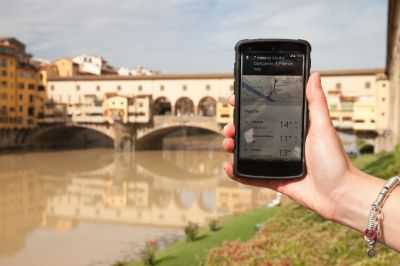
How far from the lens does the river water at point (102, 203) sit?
13414mm

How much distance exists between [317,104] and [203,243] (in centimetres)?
923

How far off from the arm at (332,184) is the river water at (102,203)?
35.0ft

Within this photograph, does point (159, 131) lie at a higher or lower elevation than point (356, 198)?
lower

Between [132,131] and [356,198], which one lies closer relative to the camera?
[356,198]

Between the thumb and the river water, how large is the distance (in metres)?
10.8

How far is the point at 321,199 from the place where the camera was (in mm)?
2283

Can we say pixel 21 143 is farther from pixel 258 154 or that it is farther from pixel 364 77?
pixel 258 154

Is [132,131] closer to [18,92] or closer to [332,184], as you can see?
[18,92]

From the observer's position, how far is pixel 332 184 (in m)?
2.24

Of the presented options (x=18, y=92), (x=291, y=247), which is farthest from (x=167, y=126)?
(x=291, y=247)

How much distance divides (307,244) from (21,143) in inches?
1615

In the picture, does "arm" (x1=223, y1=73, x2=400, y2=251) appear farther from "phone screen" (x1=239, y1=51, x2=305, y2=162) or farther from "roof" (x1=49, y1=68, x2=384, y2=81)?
"roof" (x1=49, y1=68, x2=384, y2=81)

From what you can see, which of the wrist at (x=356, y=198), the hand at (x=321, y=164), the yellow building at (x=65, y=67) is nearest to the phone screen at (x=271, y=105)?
the hand at (x=321, y=164)

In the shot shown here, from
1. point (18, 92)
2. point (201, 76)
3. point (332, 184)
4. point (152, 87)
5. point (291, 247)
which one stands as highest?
point (201, 76)
